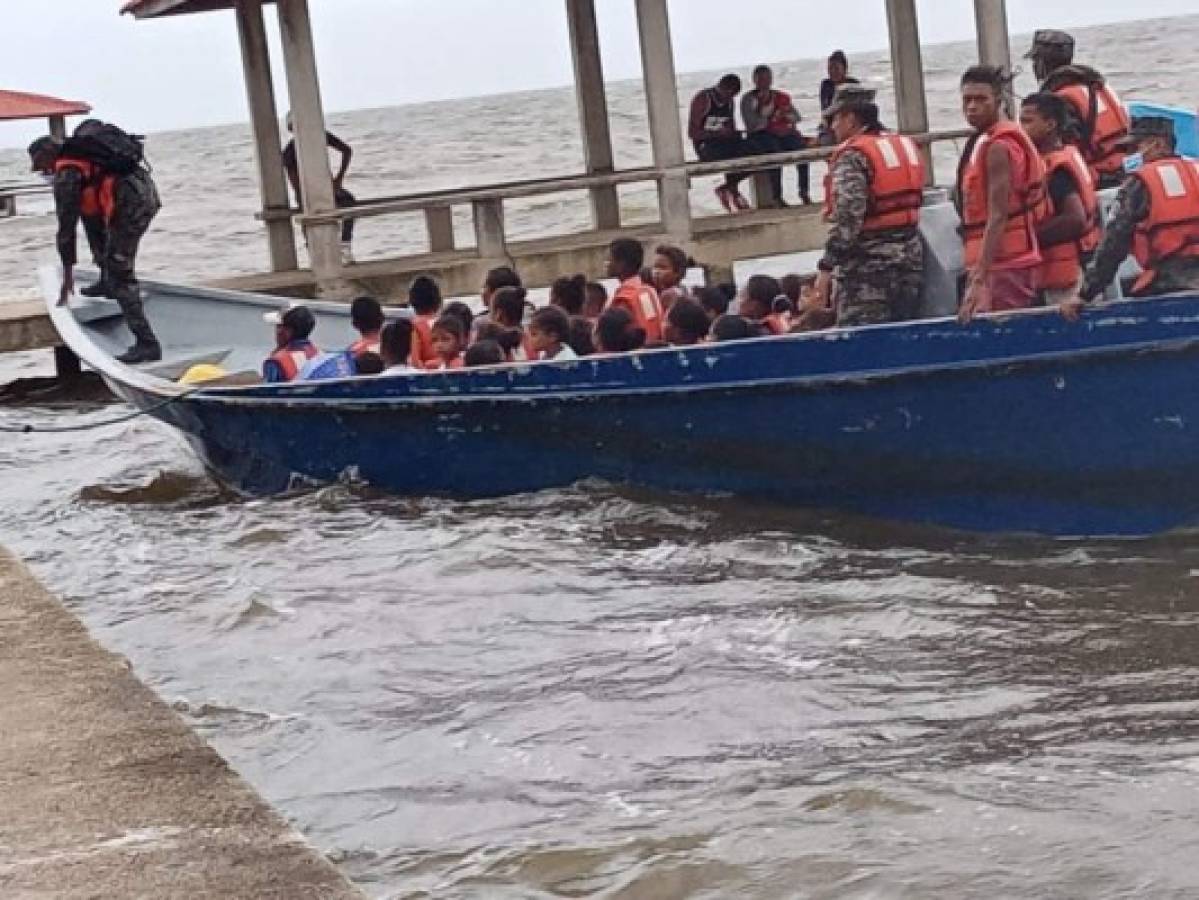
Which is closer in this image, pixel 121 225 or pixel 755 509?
pixel 755 509

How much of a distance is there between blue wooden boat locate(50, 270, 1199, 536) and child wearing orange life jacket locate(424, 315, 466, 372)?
494 mm

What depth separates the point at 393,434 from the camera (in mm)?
9812

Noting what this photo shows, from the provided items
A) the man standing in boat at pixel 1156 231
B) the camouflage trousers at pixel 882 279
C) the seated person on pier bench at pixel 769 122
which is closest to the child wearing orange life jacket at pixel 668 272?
the camouflage trousers at pixel 882 279

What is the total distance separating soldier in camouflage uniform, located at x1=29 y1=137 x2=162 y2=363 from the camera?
1238 cm

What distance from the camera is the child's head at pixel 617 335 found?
948cm

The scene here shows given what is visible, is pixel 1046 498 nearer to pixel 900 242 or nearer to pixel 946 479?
pixel 946 479

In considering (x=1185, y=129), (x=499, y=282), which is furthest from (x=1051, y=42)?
(x=499, y=282)

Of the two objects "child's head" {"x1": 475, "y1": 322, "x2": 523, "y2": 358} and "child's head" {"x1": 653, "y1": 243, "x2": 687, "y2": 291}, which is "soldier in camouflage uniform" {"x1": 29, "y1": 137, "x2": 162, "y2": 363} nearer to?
"child's head" {"x1": 475, "y1": 322, "x2": 523, "y2": 358}

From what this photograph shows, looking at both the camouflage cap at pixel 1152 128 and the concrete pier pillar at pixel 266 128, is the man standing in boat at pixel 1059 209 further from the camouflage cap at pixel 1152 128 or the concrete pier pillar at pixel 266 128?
the concrete pier pillar at pixel 266 128

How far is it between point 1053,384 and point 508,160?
45396mm

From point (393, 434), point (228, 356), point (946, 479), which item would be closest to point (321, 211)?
point (228, 356)

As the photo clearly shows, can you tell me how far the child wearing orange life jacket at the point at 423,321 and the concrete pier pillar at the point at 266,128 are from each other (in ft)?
17.3

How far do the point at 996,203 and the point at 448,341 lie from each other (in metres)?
3.15

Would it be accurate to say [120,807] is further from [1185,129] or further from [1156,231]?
[1185,129]
